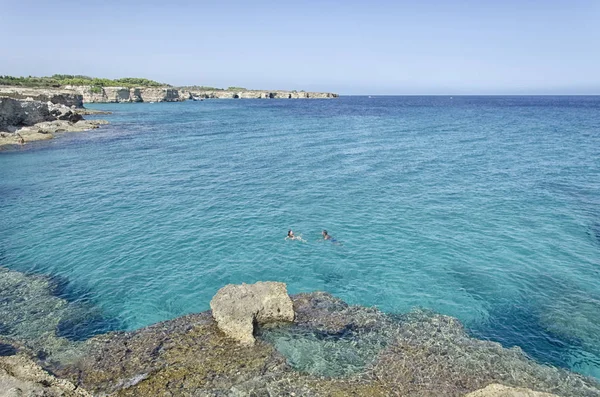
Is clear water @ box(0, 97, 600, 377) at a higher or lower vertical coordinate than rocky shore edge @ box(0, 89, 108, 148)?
lower

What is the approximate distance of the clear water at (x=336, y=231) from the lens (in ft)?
70.6

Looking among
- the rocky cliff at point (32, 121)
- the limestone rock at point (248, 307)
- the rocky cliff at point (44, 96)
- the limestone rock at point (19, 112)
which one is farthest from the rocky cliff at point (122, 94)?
the limestone rock at point (248, 307)

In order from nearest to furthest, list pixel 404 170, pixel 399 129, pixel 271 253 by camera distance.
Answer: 1. pixel 271 253
2. pixel 404 170
3. pixel 399 129

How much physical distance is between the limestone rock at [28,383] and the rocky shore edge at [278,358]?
0.12 feet

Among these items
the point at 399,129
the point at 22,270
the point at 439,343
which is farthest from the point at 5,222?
the point at 399,129

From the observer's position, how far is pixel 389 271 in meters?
24.8

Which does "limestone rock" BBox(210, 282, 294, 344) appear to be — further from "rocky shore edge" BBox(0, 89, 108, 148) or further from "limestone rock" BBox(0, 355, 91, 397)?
"rocky shore edge" BBox(0, 89, 108, 148)

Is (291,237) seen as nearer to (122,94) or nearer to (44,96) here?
(44,96)

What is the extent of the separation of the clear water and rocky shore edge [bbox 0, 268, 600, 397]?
7.37 feet

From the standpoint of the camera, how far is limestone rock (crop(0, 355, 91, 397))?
1118 centimetres

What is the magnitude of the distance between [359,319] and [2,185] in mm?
44975

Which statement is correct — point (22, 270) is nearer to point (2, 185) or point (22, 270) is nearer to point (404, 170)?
point (2, 185)

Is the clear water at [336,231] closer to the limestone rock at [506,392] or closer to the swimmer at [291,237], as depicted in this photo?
the swimmer at [291,237]

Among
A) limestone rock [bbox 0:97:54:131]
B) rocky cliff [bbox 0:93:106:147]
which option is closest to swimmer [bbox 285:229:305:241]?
rocky cliff [bbox 0:93:106:147]
